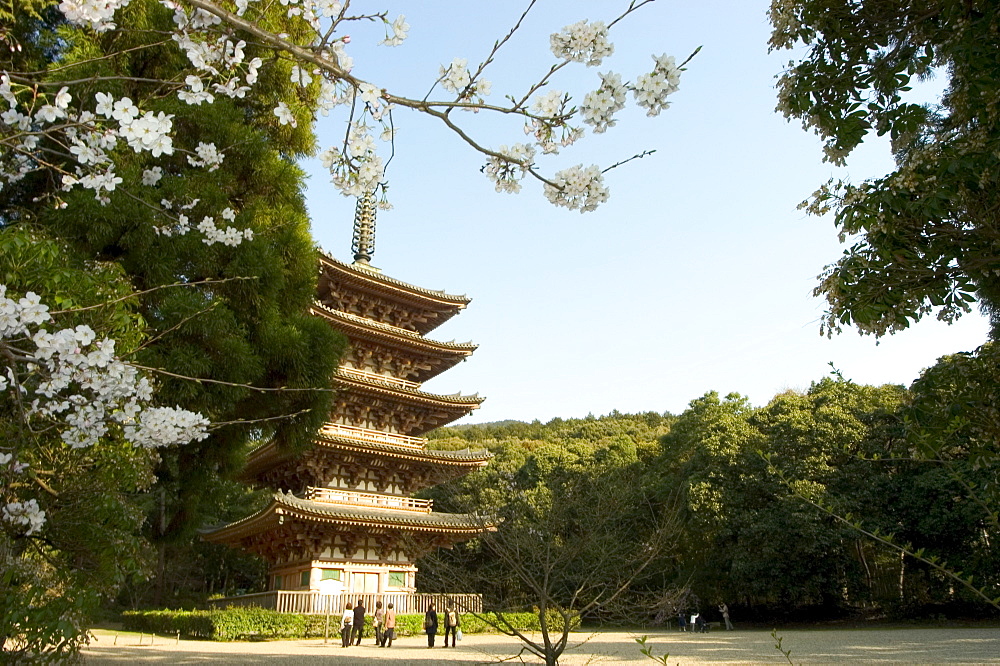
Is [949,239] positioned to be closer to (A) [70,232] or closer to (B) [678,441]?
(A) [70,232]

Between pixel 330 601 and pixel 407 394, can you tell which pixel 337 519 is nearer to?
pixel 330 601

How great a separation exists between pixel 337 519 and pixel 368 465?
2.00m

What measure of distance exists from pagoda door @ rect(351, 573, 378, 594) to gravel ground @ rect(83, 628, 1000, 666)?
5.07 feet

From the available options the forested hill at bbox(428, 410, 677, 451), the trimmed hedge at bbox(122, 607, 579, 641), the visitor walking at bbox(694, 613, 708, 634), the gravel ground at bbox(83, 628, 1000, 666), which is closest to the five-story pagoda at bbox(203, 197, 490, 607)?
the trimmed hedge at bbox(122, 607, 579, 641)

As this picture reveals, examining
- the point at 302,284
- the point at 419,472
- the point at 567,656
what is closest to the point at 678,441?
the point at 419,472

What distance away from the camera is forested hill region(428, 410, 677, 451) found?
38.8 meters

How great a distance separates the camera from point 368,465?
1775 centimetres

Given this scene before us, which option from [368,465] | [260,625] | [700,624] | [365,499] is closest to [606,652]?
[365,499]

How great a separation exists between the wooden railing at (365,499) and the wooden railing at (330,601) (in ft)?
7.11

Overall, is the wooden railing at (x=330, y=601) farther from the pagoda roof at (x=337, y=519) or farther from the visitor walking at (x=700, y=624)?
the visitor walking at (x=700, y=624)

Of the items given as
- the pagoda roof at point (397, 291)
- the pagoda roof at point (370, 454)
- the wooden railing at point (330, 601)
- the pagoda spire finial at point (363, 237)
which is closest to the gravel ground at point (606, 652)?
the wooden railing at point (330, 601)

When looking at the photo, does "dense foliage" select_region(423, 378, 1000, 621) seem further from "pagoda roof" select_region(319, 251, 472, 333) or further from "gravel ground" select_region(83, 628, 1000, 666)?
"pagoda roof" select_region(319, 251, 472, 333)

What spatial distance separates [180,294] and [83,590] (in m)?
2.96

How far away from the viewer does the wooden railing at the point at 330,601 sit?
16.2 metres
